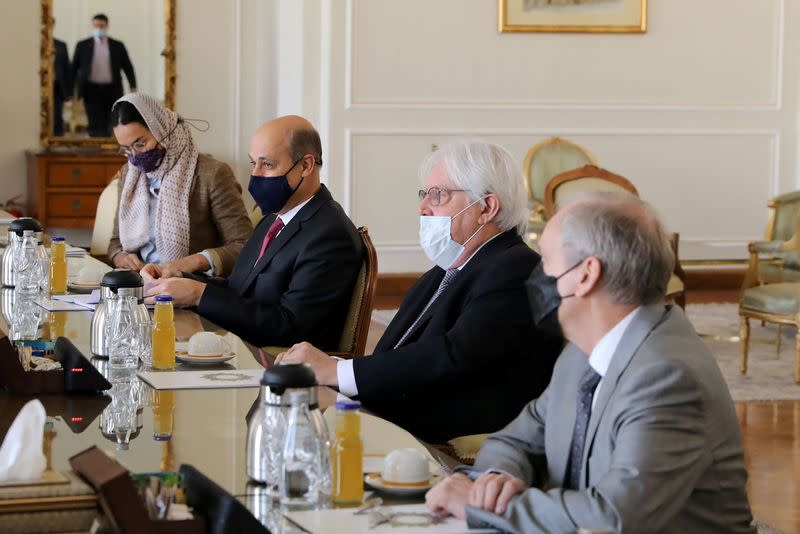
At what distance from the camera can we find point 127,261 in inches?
212

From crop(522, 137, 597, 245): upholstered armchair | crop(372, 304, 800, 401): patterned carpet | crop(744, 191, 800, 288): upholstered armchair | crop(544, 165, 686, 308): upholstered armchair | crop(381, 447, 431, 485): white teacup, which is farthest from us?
crop(522, 137, 597, 245): upholstered armchair

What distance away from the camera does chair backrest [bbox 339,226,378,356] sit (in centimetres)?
408

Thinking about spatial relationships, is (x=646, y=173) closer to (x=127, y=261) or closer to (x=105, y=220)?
(x=105, y=220)

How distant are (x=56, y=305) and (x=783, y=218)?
5490 mm

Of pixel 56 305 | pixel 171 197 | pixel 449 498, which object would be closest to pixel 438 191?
pixel 449 498

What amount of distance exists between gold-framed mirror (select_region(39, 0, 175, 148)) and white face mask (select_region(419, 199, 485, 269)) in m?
6.87

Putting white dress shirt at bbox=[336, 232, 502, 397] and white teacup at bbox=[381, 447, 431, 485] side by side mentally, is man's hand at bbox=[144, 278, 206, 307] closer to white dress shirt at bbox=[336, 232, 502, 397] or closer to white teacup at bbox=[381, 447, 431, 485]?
white dress shirt at bbox=[336, 232, 502, 397]

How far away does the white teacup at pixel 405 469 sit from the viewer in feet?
6.77

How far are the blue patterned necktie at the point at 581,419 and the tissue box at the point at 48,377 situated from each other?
1.08 metres

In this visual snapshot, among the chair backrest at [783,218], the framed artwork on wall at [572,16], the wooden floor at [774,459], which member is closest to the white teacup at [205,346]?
the wooden floor at [774,459]

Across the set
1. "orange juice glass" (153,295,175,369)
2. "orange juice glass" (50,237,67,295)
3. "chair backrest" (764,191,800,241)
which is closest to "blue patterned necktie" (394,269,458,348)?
"orange juice glass" (153,295,175,369)

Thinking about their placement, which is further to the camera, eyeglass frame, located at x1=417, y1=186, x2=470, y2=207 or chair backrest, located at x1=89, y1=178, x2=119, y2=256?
chair backrest, located at x1=89, y1=178, x2=119, y2=256

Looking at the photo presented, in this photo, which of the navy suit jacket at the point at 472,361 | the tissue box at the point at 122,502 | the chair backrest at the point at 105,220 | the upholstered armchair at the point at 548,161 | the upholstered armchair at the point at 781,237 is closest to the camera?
the tissue box at the point at 122,502

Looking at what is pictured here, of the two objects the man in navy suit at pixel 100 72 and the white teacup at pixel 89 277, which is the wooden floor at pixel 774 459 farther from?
the man in navy suit at pixel 100 72
